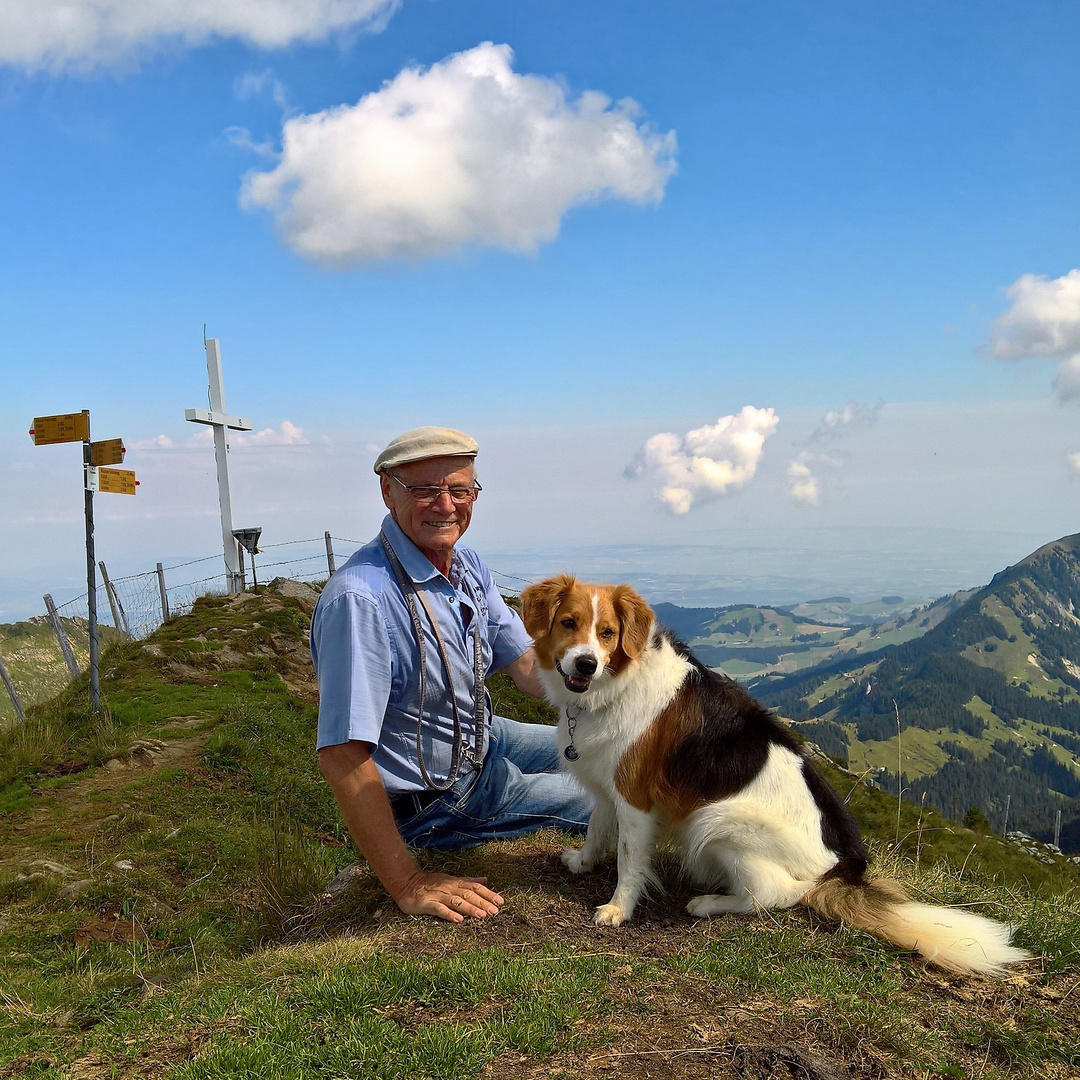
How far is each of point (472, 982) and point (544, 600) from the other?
6.42 feet

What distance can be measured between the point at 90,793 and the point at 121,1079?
6547mm

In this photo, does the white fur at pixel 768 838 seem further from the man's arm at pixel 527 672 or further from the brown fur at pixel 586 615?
the man's arm at pixel 527 672

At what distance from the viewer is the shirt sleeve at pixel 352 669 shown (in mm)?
4410

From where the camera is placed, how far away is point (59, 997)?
15.3 ft

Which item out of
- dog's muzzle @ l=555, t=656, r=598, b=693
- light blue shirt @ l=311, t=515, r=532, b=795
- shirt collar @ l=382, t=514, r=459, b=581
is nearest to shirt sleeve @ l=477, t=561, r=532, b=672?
light blue shirt @ l=311, t=515, r=532, b=795

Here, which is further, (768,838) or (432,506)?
(432,506)

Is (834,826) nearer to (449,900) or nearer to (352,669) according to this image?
(449,900)

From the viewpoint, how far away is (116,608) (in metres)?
16.9

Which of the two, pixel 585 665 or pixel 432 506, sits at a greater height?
pixel 432 506

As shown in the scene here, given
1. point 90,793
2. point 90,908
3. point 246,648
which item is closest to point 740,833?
point 90,908

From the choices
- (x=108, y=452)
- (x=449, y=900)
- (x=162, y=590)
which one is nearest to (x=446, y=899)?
(x=449, y=900)

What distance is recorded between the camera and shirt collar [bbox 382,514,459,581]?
16.1 feet

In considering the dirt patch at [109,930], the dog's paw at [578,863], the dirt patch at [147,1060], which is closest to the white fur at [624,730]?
the dog's paw at [578,863]

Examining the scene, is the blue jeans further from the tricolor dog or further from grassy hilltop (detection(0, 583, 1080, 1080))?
the tricolor dog
